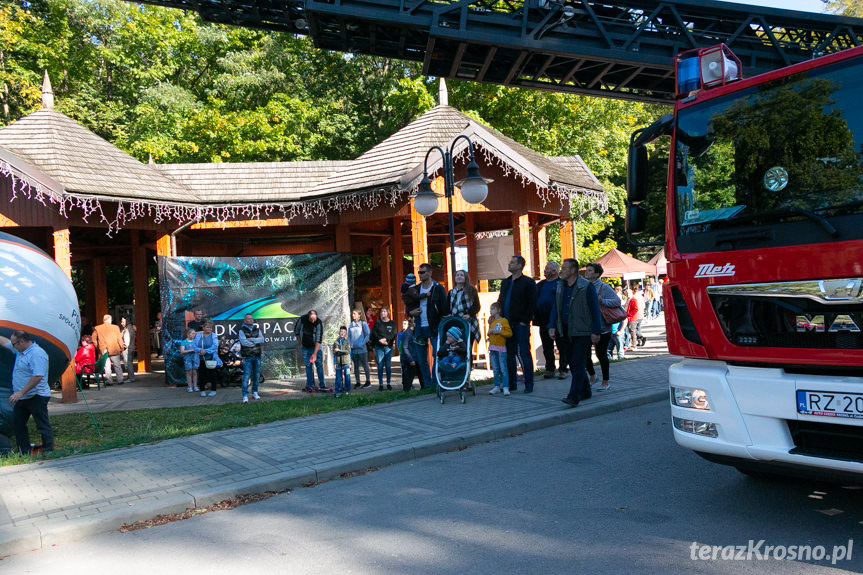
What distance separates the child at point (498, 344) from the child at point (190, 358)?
22.4 feet

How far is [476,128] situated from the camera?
13.0 m

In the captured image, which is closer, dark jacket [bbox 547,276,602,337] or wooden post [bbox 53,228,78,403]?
dark jacket [bbox 547,276,602,337]

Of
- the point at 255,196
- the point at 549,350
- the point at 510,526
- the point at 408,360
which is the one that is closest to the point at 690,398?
the point at 510,526

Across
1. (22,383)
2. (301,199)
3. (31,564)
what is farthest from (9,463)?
(301,199)

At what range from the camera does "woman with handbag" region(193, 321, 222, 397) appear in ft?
43.1

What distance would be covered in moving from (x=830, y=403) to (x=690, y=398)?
0.89 metres

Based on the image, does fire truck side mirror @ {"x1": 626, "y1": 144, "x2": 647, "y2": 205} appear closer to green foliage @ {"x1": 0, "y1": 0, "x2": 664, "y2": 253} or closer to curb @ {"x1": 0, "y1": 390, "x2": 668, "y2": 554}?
curb @ {"x1": 0, "y1": 390, "x2": 668, "y2": 554}

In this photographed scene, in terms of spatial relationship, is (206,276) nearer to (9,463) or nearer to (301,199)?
(301,199)

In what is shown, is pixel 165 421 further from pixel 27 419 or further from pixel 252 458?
pixel 252 458

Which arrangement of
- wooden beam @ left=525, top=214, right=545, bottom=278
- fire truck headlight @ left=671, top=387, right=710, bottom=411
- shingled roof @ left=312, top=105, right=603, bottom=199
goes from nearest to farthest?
fire truck headlight @ left=671, top=387, right=710, bottom=411
shingled roof @ left=312, top=105, right=603, bottom=199
wooden beam @ left=525, top=214, right=545, bottom=278

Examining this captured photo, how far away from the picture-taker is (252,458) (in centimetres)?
670

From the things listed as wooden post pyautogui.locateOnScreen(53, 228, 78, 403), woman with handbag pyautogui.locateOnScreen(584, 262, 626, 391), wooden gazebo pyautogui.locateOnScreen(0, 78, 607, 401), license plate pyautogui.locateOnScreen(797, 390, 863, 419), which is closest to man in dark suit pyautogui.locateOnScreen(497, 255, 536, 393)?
woman with handbag pyautogui.locateOnScreen(584, 262, 626, 391)

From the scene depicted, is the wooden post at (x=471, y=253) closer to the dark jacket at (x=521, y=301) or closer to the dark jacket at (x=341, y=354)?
the dark jacket at (x=341, y=354)

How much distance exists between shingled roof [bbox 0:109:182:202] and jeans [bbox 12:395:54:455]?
6114 millimetres
